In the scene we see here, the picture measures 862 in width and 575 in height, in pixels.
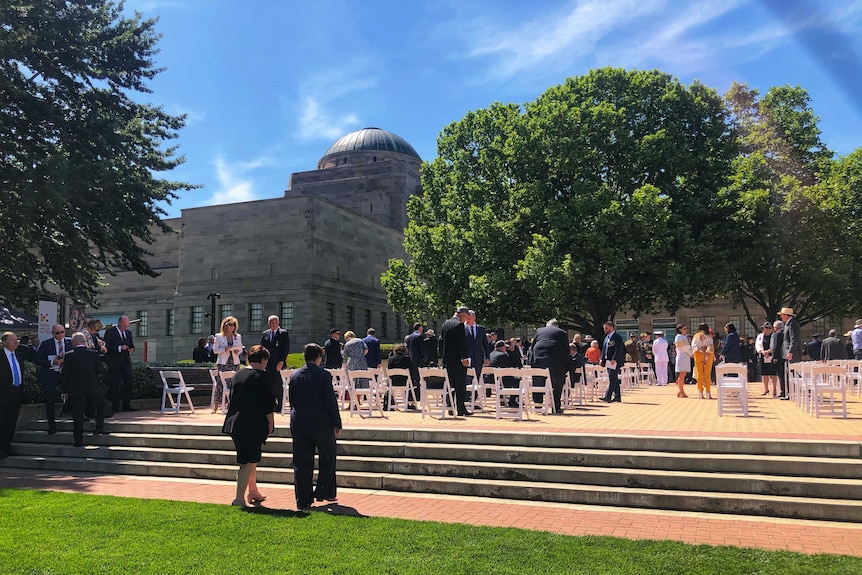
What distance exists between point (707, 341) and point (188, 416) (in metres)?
11.9

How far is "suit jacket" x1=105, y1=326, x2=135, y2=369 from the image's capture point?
14094mm

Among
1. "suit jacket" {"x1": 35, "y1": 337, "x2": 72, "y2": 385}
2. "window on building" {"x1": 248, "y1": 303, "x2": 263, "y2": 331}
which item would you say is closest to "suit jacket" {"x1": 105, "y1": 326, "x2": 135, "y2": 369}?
"suit jacket" {"x1": 35, "y1": 337, "x2": 72, "y2": 385}

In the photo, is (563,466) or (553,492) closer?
(553,492)

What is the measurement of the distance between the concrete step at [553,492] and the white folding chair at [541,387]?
3.54 metres

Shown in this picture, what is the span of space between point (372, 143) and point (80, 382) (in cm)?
6288

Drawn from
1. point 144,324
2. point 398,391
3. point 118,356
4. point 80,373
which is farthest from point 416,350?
point 144,324

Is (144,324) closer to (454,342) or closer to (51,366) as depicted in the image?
(51,366)

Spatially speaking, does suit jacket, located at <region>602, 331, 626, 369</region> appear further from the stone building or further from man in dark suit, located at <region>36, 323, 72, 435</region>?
the stone building

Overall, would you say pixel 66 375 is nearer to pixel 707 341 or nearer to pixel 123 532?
pixel 123 532

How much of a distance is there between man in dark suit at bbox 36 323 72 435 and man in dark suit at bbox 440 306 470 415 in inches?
275

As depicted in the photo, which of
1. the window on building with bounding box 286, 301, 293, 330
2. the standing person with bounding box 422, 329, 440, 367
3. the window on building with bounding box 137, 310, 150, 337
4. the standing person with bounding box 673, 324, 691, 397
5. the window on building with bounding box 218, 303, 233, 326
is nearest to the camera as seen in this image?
the standing person with bounding box 422, 329, 440, 367

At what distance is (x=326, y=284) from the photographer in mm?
48344

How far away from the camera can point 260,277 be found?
48188 mm

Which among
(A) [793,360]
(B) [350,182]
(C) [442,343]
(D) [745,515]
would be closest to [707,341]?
(A) [793,360]
